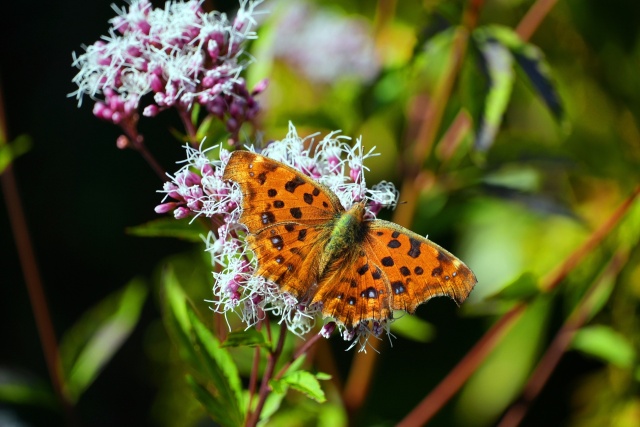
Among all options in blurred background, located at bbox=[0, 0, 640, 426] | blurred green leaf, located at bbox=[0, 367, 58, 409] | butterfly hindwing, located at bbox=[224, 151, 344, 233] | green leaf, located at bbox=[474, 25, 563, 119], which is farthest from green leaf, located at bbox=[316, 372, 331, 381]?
blurred green leaf, located at bbox=[0, 367, 58, 409]

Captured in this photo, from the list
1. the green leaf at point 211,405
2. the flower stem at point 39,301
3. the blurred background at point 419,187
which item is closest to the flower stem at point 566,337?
the blurred background at point 419,187

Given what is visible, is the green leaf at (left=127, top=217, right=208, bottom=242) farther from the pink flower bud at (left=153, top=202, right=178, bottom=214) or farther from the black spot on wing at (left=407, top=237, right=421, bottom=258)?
the black spot on wing at (left=407, top=237, right=421, bottom=258)

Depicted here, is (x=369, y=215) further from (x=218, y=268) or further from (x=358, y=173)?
(x=218, y=268)

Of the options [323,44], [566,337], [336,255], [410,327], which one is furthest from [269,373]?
[323,44]

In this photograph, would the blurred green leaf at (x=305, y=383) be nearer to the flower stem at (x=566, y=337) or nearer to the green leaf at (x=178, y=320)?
the green leaf at (x=178, y=320)

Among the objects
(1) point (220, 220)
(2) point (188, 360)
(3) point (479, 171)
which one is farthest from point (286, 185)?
(3) point (479, 171)
